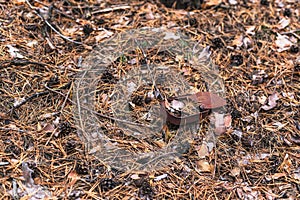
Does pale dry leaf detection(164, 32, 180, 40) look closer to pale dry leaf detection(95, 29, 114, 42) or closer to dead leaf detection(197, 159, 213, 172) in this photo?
pale dry leaf detection(95, 29, 114, 42)

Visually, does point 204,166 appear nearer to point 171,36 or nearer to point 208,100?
point 208,100

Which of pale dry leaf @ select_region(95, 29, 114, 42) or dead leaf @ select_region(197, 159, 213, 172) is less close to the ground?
pale dry leaf @ select_region(95, 29, 114, 42)

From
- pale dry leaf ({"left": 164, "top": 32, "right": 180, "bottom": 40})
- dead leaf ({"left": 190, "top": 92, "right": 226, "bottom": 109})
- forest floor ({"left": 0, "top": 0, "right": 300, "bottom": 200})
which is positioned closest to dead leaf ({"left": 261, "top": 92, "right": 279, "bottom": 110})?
forest floor ({"left": 0, "top": 0, "right": 300, "bottom": 200})

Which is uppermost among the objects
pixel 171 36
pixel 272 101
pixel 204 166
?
pixel 171 36

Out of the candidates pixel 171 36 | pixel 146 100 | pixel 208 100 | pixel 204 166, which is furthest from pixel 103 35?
pixel 204 166

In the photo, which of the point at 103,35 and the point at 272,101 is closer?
the point at 272,101

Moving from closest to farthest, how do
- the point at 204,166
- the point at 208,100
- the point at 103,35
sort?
the point at 204,166, the point at 208,100, the point at 103,35

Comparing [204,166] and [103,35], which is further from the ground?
[103,35]

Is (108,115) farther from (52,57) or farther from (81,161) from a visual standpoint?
(52,57)
